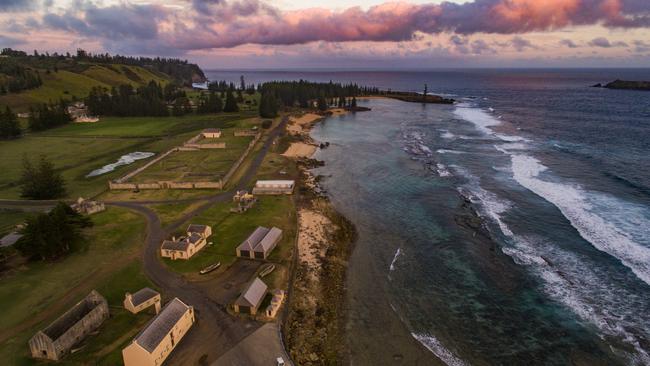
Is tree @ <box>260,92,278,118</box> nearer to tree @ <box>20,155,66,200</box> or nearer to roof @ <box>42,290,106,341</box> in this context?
tree @ <box>20,155,66,200</box>

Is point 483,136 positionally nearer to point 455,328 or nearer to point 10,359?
point 455,328

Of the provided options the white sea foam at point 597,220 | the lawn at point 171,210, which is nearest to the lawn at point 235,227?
the lawn at point 171,210

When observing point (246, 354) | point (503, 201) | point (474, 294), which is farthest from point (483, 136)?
point (246, 354)

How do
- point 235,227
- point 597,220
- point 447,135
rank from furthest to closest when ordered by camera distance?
1. point 447,135
2. point 597,220
3. point 235,227

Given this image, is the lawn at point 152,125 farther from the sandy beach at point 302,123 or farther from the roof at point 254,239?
the roof at point 254,239

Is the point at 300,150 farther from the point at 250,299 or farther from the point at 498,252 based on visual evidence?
the point at 250,299

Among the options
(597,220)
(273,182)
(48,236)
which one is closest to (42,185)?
(48,236)

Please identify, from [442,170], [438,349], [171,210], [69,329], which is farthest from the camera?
[442,170]
